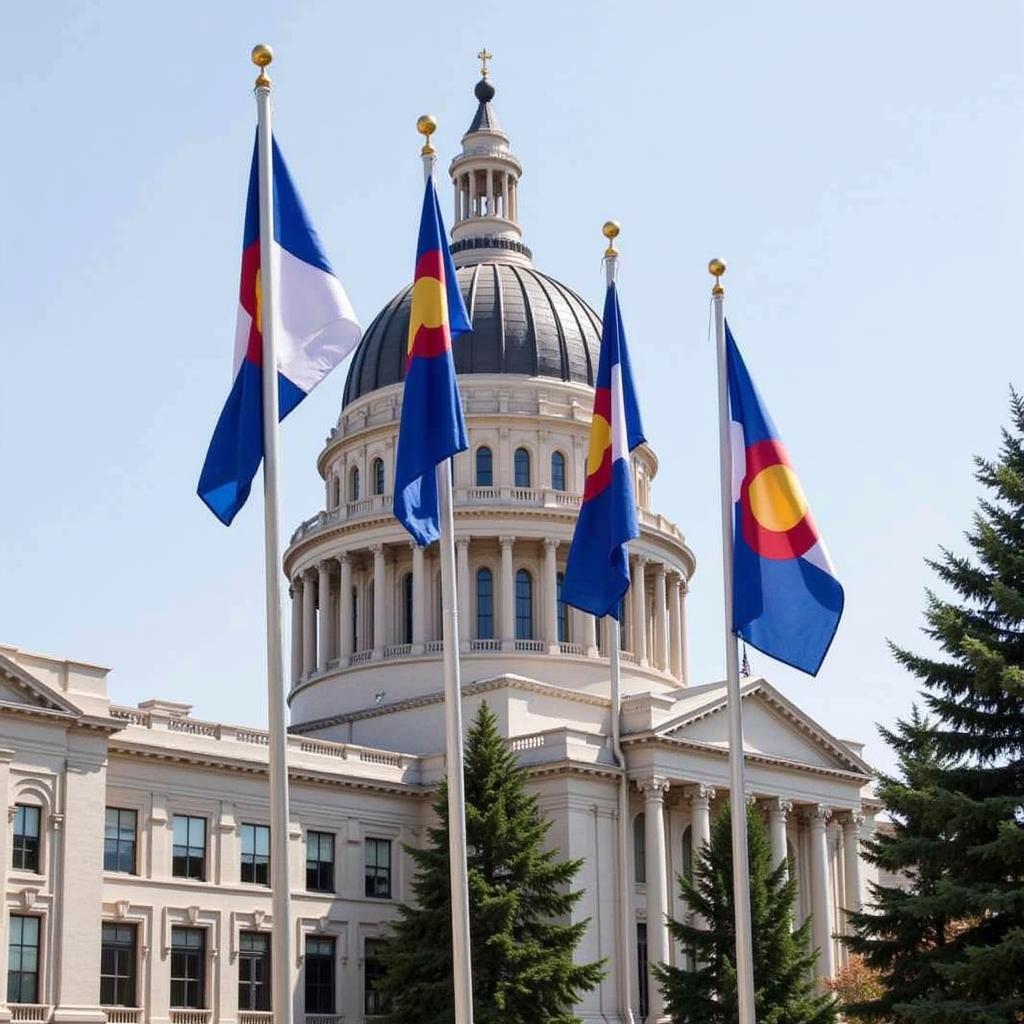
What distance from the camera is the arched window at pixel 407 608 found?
81500 millimetres

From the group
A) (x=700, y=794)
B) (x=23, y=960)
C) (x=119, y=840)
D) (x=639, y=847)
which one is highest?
(x=700, y=794)

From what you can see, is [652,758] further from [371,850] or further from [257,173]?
[257,173]

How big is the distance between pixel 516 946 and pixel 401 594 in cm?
3171

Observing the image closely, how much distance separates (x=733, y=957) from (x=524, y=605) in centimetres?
3077

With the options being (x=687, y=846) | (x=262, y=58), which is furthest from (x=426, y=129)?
(x=687, y=846)

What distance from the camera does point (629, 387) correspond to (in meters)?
31.5

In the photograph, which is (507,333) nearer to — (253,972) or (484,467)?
(484,467)

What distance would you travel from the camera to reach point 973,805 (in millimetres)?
33469

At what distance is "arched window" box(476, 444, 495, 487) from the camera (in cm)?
8300

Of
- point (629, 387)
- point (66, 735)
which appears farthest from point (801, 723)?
point (629, 387)

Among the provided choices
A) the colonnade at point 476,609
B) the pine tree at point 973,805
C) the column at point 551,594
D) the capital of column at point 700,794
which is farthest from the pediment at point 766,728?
the pine tree at point 973,805

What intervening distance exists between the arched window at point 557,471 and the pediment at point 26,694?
110 ft

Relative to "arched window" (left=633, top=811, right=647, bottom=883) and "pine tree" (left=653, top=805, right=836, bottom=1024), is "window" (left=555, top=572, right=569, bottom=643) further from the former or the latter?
"pine tree" (left=653, top=805, right=836, bottom=1024)

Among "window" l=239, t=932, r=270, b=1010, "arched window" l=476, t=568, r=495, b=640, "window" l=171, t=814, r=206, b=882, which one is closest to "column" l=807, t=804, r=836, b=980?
"arched window" l=476, t=568, r=495, b=640
